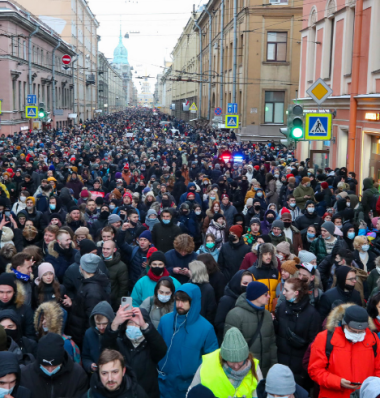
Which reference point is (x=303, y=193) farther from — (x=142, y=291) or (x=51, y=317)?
(x=51, y=317)

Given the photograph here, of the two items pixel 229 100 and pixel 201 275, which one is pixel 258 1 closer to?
pixel 229 100

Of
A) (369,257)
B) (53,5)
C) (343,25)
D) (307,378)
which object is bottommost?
(307,378)

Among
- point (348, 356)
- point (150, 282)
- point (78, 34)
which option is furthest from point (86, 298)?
point (78, 34)

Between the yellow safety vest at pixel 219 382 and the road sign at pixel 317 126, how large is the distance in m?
9.10

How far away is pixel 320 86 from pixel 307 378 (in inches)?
354

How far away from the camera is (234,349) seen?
4023 millimetres

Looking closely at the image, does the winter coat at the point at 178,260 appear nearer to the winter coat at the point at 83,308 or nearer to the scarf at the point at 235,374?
the winter coat at the point at 83,308

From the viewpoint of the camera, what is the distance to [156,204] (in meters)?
11.9

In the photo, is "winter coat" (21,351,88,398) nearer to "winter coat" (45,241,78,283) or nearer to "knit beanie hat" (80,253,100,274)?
"knit beanie hat" (80,253,100,274)

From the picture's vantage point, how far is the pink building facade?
16.4 metres

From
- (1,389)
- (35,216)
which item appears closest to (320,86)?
(35,216)

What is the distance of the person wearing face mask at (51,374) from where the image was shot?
4.27 metres

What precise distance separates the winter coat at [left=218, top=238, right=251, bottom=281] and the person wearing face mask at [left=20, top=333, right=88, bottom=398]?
424 cm

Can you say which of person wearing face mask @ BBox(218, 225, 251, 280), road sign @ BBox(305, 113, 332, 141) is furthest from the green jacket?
person wearing face mask @ BBox(218, 225, 251, 280)
